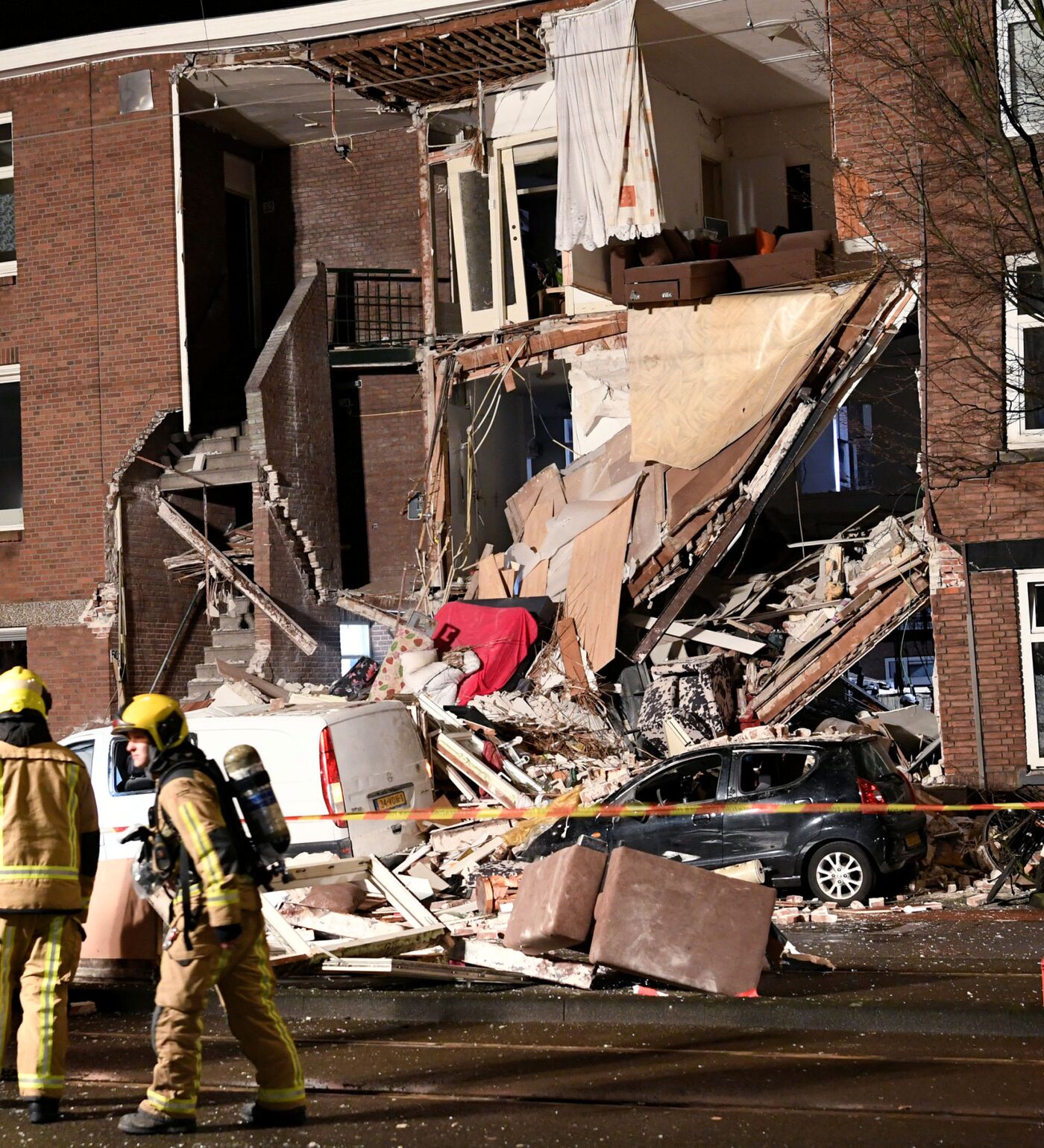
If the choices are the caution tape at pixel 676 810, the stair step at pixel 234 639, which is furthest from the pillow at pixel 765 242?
the stair step at pixel 234 639

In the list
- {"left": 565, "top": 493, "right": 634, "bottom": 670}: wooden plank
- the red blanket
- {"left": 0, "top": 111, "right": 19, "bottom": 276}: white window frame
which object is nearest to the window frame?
{"left": 0, "top": 111, "right": 19, "bottom": 276}: white window frame

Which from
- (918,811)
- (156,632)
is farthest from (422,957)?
(156,632)

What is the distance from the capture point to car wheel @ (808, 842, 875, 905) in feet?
39.6

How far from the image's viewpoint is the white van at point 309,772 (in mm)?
12797

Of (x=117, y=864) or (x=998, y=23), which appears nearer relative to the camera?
(x=117, y=864)

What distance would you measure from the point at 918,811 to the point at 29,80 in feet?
55.4

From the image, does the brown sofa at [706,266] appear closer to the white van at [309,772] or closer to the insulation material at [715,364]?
the insulation material at [715,364]

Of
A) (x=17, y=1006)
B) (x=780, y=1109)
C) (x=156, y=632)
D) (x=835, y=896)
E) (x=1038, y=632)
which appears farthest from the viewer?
(x=156, y=632)

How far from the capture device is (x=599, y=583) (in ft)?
57.3

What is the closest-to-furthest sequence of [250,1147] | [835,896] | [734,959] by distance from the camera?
1. [250,1147]
2. [734,959]
3. [835,896]

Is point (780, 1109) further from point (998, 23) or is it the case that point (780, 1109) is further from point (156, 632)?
point (156, 632)

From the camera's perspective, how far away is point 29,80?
69.8 ft

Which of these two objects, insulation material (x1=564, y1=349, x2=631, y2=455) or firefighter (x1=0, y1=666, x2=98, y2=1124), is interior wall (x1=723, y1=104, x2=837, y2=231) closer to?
insulation material (x1=564, y1=349, x2=631, y2=455)

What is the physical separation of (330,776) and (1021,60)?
10866 millimetres
